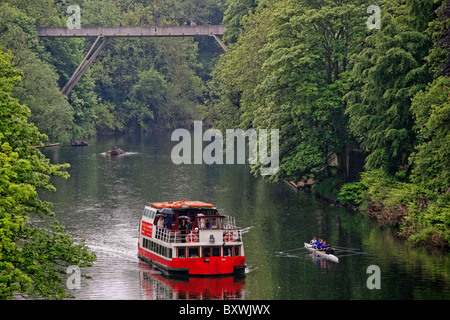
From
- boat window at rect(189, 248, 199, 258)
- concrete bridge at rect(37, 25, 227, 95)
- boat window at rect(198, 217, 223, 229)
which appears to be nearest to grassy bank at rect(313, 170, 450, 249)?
boat window at rect(198, 217, 223, 229)

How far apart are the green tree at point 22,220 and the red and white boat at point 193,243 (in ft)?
32.1

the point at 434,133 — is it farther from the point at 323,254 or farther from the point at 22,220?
the point at 22,220

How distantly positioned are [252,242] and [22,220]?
23.4m

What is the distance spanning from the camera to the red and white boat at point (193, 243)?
4238cm

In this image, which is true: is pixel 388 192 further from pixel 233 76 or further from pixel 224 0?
pixel 224 0

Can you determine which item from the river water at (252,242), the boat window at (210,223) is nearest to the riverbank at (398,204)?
the river water at (252,242)

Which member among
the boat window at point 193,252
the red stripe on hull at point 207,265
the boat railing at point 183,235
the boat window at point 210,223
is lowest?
the red stripe on hull at point 207,265

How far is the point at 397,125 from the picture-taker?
2178 inches

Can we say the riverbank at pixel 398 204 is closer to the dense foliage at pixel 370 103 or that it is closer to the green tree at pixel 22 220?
the dense foliage at pixel 370 103

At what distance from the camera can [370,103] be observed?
188 feet

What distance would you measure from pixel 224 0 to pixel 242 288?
14574cm

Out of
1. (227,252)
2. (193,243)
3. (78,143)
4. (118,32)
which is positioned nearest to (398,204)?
(227,252)

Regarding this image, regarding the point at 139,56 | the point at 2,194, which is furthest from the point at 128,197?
the point at 139,56

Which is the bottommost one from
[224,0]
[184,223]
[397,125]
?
[184,223]
